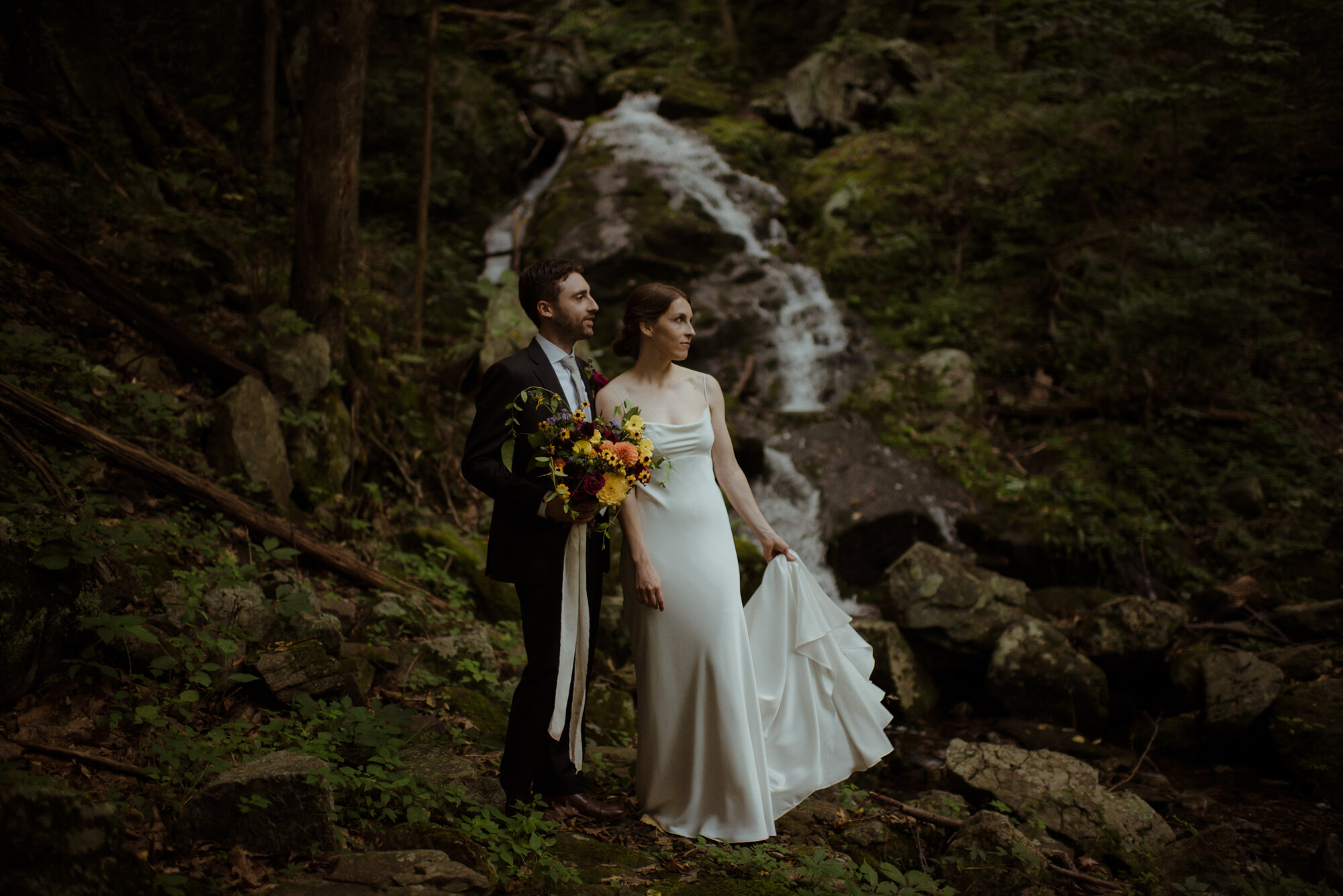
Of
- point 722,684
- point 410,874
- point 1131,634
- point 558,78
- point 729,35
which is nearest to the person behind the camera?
point 410,874

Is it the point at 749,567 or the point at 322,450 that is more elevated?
the point at 322,450

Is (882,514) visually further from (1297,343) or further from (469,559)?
(1297,343)

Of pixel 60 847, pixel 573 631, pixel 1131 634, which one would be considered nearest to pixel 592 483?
pixel 573 631

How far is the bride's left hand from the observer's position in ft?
12.3

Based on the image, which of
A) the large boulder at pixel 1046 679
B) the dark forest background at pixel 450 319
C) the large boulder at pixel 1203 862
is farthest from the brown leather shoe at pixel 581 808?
the large boulder at pixel 1046 679

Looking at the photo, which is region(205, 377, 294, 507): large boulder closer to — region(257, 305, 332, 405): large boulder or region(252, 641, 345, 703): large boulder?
region(257, 305, 332, 405): large boulder

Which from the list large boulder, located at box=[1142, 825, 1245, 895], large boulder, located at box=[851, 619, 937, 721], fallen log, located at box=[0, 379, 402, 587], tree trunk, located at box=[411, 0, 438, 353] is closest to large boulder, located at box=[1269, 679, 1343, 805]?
large boulder, located at box=[1142, 825, 1245, 895]

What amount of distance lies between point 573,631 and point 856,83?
651 inches

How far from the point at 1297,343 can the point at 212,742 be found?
13574 mm

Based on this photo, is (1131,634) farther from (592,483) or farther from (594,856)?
(592,483)

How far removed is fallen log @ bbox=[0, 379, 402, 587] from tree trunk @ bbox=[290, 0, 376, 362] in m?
1.98

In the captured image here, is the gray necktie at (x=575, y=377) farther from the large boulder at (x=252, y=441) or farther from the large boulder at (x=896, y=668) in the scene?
the large boulder at (x=896, y=668)

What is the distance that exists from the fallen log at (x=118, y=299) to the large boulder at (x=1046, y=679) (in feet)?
22.0

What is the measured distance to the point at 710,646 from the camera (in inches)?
133
